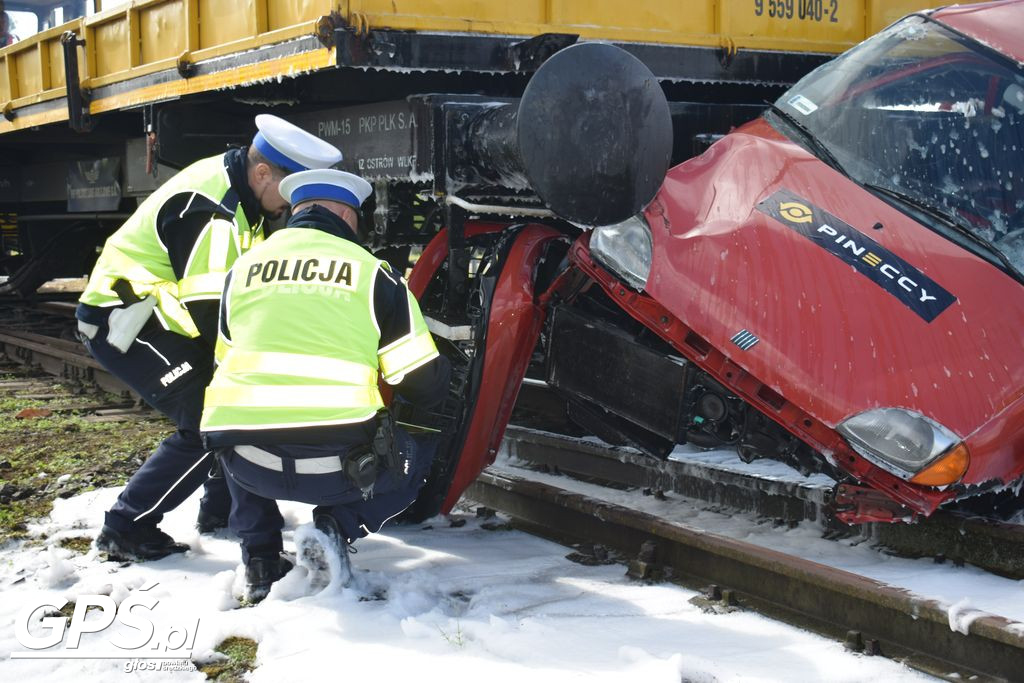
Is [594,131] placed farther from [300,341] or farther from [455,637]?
[455,637]

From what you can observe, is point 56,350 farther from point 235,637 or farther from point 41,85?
point 235,637

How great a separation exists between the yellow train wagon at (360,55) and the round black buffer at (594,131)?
1031mm

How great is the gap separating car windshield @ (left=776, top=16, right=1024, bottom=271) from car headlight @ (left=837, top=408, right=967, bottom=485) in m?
0.76

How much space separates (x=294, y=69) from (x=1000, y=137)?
2998 mm

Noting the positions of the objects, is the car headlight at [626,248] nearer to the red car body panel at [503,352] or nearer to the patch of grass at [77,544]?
the red car body panel at [503,352]

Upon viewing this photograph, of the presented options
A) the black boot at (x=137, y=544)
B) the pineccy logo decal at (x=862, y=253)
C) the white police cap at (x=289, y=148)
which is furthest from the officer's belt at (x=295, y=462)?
the pineccy logo decal at (x=862, y=253)

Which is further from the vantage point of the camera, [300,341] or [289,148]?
[289,148]

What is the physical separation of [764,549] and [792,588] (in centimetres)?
20

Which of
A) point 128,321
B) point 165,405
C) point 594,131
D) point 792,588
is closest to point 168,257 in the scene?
point 128,321

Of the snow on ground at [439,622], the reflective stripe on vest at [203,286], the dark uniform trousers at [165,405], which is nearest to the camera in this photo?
the snow on ground at [439,622]

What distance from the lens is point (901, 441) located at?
3.44 meters

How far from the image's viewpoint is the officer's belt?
368 cm

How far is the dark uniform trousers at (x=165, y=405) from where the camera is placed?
4.36 m

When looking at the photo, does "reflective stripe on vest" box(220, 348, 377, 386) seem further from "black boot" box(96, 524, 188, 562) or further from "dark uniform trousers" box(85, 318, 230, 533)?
"black boot" box(96, 524, 188, 562)
